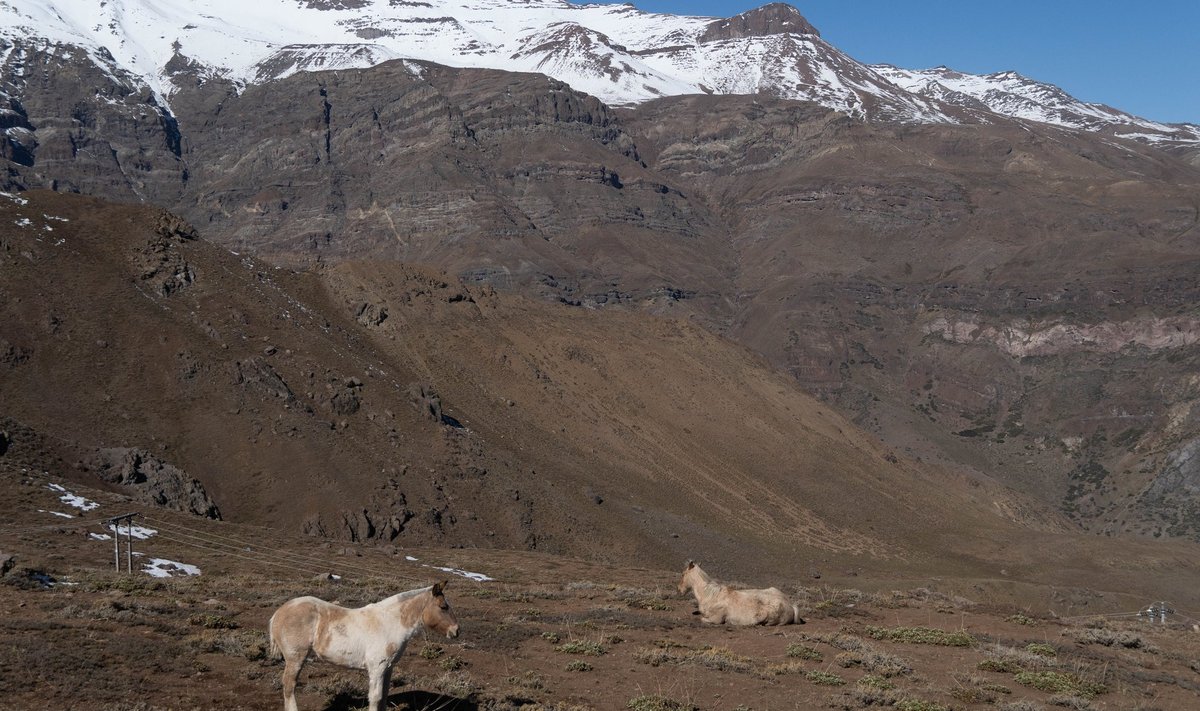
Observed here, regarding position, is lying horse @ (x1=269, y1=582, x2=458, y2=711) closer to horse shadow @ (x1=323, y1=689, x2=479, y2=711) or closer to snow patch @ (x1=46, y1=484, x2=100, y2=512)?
horse shadow @ (x1=323, y1=689, x2=479, y2=711)

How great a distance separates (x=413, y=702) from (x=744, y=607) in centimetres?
935

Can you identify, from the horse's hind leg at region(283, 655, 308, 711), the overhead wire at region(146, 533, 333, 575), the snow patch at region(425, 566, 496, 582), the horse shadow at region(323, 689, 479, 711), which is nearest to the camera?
the horse's hind leg at region(283, 655, 308, 711)

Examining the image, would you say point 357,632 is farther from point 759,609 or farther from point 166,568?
point 166,568

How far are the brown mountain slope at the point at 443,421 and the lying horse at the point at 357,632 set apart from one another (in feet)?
110

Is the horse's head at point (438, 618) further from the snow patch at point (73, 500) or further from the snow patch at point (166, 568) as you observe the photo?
the snow patch at point (73, 500)

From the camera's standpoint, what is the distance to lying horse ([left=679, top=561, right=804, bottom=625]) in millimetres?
21536

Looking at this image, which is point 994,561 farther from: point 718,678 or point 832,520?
point 718,678

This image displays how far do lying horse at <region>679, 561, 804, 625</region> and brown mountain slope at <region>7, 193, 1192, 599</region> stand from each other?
96.1ft

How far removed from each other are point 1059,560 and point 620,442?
31.7 m

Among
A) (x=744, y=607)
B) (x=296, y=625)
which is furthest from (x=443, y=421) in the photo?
(x=296, y=625)

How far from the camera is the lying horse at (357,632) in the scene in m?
13.0

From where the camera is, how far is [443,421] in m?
62.2

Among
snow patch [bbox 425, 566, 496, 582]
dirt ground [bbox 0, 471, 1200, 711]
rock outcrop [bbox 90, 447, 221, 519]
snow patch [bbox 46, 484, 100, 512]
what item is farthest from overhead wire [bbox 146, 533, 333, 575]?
rock outcrop [bbox 90, 447, 221, 519]

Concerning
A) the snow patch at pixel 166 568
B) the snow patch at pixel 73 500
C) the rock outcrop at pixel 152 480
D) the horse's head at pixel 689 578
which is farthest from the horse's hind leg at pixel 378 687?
the rock outcrop at pixel 152 480
